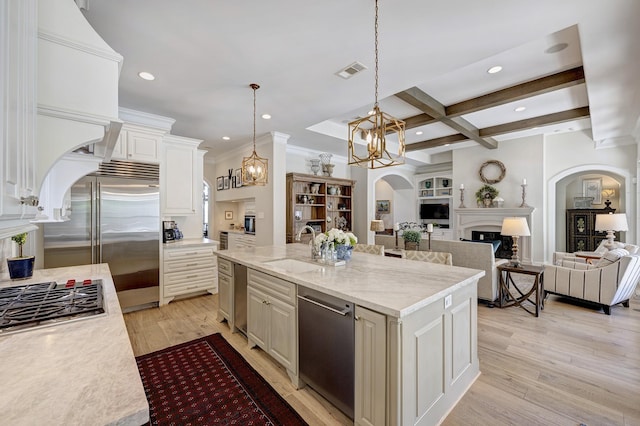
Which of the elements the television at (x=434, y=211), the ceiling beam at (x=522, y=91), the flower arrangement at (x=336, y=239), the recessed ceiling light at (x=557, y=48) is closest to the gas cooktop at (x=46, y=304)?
the flower arrangement at (x=336, y=239)

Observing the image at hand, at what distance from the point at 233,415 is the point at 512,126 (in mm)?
6551

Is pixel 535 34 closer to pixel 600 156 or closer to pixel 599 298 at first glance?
pixel 599 298

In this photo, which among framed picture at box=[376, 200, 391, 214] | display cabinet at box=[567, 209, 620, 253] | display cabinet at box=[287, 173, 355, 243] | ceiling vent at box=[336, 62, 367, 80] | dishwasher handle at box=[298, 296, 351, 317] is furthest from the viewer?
framed picture at box=[376, 200, 391, 214]

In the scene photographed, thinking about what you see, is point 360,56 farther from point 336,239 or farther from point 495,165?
point 495,165

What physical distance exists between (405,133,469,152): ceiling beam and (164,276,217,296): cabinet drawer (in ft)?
17.7

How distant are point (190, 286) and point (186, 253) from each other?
1.65 ft

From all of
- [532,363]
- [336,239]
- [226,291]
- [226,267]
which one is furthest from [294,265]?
[532,363]

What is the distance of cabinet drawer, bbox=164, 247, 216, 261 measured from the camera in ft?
13.4

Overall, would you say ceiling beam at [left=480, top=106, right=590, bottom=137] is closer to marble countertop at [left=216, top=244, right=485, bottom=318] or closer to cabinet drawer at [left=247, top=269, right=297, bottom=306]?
marble countertop at [left=216, top=244, right=485, bottom=318]

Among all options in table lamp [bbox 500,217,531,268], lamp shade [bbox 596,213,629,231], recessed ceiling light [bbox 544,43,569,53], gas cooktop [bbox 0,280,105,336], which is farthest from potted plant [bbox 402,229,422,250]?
gas cooktop [bbox 0,280,105,336]

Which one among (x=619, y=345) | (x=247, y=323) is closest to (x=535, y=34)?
(x=619, y=345)

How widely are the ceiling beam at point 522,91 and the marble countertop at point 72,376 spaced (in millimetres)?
4880

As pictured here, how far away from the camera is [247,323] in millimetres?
2746

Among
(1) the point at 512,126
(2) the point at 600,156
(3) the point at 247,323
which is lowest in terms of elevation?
(3) the point at 247,323
